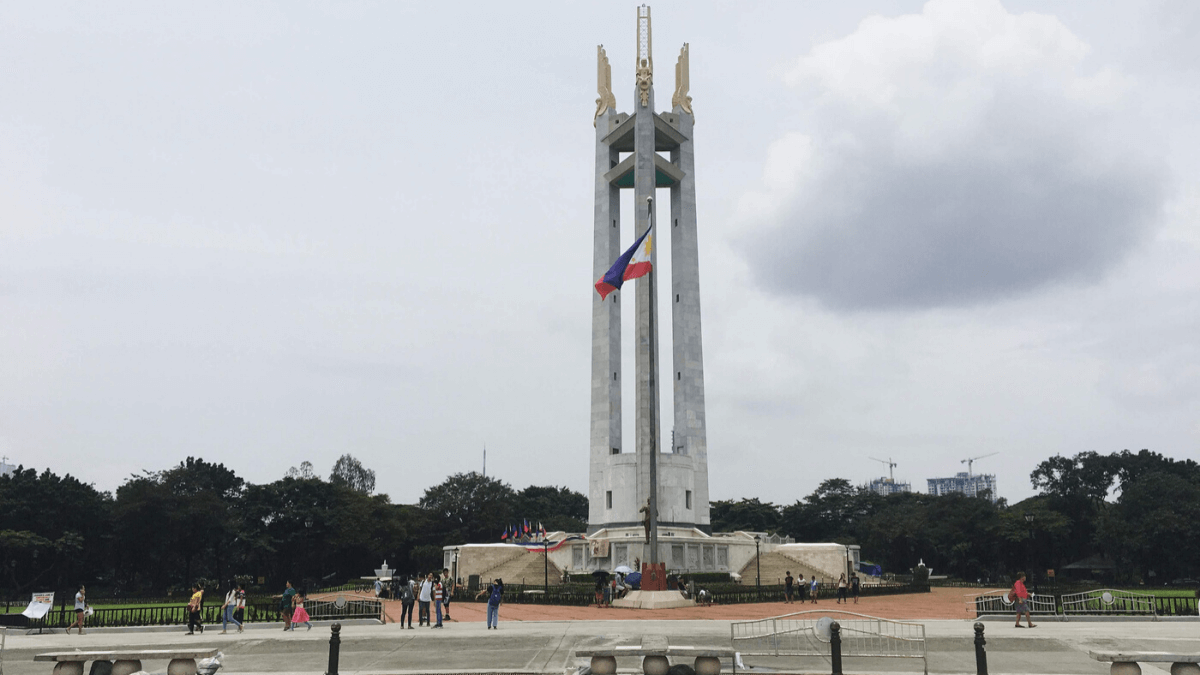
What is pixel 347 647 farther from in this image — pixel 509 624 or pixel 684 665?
pixel 684 665

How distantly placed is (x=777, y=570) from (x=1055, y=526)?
36.9 meters

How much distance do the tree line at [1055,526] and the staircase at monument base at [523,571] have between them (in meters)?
35.2

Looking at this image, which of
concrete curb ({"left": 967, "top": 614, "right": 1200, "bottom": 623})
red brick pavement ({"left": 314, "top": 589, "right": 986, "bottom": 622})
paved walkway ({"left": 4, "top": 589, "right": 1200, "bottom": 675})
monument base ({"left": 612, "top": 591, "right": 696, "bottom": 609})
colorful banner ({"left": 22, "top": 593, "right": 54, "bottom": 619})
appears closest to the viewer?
paved walkway ({"left": 4, "top": 589, "right": 1200, "bottom": 675})

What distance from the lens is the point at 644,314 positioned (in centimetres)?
6412

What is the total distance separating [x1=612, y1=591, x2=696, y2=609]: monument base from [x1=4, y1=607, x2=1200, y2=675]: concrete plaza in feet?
20.1

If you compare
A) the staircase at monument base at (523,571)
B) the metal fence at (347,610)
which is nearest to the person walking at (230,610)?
the metal fence at (347,610)

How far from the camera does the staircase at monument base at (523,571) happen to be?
181 feet

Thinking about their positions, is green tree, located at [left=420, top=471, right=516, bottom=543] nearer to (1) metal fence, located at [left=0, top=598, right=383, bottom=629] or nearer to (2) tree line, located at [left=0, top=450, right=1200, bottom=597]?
(2) tree line, located at [left=0, top=450, right=1200, bottom=597]

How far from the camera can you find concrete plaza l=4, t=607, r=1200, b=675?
18.3 meters

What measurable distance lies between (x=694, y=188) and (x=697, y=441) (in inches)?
854

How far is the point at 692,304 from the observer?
229 feet

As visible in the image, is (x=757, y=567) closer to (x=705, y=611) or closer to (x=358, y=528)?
(x=705, y=611)

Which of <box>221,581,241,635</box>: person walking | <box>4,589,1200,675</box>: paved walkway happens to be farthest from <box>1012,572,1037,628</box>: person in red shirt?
<box>221,581,241,635</box>: person walking

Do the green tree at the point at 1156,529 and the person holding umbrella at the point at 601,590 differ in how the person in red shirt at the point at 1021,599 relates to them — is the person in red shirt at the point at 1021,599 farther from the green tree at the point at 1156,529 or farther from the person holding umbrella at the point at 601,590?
the green tree at the point at 1156,529
